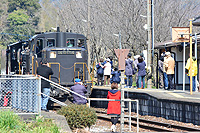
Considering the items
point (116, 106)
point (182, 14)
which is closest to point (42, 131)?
point (116, 106)

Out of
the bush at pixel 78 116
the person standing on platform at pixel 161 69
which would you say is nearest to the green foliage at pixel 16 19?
the person standing on platform at pixel 161 69

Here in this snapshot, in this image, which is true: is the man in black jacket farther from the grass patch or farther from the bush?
the grass patch

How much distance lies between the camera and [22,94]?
1297 centimetres

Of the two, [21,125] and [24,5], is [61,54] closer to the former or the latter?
[21,125]

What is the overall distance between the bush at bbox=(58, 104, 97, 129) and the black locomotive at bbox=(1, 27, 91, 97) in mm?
7403

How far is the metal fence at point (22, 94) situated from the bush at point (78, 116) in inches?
52.7

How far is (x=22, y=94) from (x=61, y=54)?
795 centimetres

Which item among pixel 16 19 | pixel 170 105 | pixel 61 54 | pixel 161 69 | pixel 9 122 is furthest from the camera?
pixel 16 19

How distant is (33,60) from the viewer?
2036 cm

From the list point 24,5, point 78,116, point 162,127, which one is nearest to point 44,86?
point 78,116

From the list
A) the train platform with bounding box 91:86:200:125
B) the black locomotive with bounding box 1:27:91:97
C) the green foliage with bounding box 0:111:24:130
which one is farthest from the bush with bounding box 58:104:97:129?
the black locomotive with bounding box 1:27:91:97

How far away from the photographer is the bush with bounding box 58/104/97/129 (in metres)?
13.1

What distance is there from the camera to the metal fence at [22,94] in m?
12.2

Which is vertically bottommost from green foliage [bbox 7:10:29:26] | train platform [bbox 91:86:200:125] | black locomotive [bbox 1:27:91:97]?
train platform [bbox 91:86:200:125]
